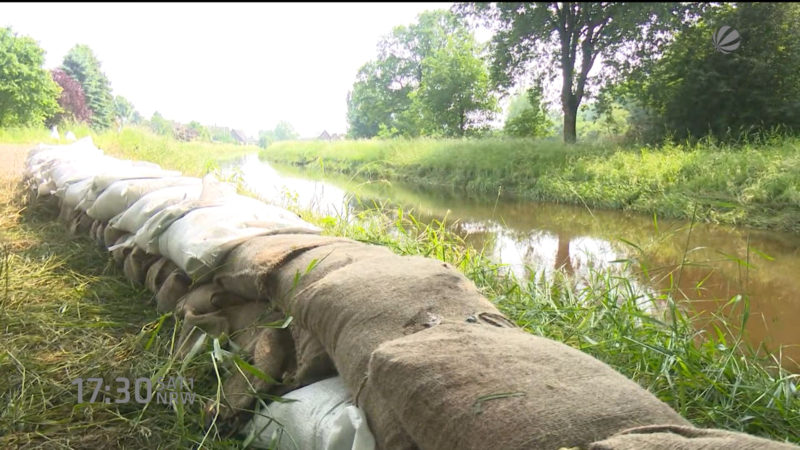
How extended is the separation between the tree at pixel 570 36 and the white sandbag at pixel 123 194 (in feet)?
26.8

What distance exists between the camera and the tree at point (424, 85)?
17812 millimetres

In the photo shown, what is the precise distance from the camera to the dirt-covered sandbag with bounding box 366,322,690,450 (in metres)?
0.55

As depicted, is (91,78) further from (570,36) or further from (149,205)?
(570,36)

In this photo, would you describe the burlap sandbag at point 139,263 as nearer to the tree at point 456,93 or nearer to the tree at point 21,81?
the tree at point 21,81

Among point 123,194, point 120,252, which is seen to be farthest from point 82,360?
point 123,194

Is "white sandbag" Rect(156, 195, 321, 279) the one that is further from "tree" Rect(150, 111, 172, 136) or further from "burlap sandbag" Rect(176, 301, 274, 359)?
"tree" Rect(150, 111, 172, 136)

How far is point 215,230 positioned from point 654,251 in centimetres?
304

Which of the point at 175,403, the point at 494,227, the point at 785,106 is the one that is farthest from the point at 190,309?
the point at 785,106

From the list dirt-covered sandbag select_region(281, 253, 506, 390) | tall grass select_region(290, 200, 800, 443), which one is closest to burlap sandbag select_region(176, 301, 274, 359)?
dirt-covered sandbag select_region(281, 253, 506, 390)

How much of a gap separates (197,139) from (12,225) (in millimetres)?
5711

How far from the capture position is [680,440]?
1.60 feet

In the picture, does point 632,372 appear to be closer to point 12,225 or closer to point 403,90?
point 12,225

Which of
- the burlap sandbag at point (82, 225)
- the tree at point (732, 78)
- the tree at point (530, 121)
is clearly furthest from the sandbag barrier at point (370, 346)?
the tree at point (530, 121)

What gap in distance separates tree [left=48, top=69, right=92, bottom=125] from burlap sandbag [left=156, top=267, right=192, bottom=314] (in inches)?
292
